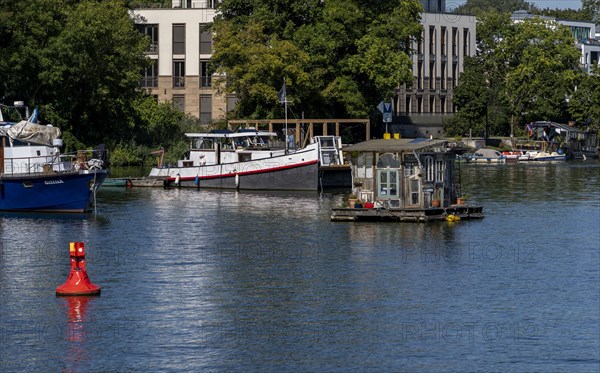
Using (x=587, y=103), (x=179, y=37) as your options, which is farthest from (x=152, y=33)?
(x=587, y=103)

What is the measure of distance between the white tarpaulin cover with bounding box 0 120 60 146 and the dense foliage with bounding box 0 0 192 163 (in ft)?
94.1

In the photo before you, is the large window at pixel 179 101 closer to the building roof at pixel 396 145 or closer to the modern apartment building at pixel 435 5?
the modern apartment building at pixel 435 5

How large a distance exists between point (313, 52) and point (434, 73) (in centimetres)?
5464

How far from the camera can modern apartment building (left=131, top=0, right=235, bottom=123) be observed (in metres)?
123

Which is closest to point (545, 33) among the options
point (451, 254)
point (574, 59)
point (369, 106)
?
point (574, 59)

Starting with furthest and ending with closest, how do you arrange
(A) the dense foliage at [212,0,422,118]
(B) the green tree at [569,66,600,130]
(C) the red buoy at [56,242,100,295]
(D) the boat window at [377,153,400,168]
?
(B) the green tree at [569,66,600,130], (A) the dense foliage at [212,0,422,118], (D) the boat window at [377,153,400,168], (C) the red buoy at [56,242,100,295]

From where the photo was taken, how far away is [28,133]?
62719 millimetres

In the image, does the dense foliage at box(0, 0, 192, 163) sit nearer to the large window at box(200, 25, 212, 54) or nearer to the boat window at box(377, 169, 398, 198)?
the large window at box(200, 25, 212, 54)

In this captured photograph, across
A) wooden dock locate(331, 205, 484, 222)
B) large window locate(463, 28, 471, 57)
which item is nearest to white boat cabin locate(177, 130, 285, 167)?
wooden dock locate(331, 205, 484, 222)

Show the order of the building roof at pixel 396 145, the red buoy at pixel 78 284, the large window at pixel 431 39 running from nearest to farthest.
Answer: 1. the red buoy at pixel 78 284
2. the building roof at pixel 396 145
3. the large window at pixel 431 39

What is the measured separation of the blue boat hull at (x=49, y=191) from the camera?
61.8m

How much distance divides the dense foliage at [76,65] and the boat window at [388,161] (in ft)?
133

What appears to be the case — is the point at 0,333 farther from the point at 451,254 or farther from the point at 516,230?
the point at 516,230

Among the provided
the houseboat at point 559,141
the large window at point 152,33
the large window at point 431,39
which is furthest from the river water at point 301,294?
the large window at point 431,39
